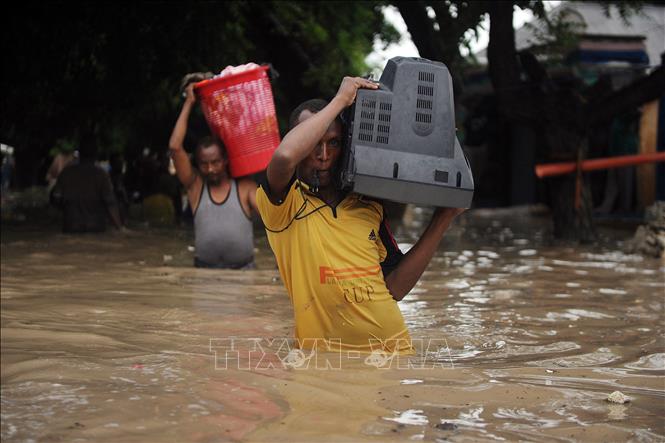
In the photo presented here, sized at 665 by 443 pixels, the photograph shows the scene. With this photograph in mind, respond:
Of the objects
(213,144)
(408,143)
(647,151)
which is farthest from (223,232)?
(647,151)

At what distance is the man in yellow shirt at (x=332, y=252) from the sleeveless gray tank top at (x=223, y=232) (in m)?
3.78

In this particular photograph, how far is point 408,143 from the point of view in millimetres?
4215

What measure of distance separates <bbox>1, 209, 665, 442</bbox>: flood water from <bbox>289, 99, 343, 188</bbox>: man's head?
0.83 metres

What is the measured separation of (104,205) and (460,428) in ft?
34.1

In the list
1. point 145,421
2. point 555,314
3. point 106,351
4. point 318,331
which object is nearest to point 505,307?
point 555,314

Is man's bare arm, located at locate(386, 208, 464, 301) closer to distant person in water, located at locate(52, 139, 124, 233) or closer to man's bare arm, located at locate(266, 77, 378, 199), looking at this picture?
man's bare arm, located at locate(266, 77, 378, 199)

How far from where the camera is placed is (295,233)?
4.41 meters

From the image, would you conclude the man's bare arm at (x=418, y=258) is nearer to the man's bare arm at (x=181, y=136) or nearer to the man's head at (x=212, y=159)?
the man's bare arm at (x=181, y=136)

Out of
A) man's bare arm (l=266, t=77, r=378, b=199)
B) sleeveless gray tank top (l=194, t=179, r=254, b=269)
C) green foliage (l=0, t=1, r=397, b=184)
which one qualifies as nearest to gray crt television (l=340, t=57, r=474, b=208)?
man's bare arm (l=266, t=77, r=378, b=199)

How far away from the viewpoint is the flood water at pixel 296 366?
3.47 metres

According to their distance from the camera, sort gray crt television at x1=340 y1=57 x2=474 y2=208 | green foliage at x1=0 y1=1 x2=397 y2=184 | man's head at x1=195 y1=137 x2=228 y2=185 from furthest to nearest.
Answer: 1. green foliage at x1=0 y1=1 x2=397 y2=184
2. man's head at x1=195 y1=137 x2=228 y2=185
3. gray crt television at x1=340 y1=57 x2=474 y2=208

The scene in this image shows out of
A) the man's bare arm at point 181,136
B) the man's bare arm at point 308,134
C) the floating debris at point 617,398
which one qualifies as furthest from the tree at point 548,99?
the floating debris at point 617,398

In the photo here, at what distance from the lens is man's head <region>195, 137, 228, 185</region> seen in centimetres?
811

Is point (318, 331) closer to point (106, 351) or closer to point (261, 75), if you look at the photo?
point (106, 351)
